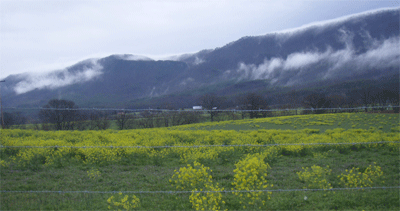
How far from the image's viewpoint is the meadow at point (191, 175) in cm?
522

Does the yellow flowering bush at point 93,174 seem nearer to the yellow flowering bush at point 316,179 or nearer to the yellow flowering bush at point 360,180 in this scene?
the yellow flowering bush at point 316,179

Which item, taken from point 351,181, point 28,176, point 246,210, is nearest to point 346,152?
point 351,181

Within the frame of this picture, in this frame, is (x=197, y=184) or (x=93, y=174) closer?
(x=197, y=184)

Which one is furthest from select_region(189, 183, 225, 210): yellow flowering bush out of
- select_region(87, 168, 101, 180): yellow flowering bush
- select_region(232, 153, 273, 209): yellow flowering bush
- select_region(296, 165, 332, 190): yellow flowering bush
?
select_region(87, 168, 101, 180): yellow flowering bush

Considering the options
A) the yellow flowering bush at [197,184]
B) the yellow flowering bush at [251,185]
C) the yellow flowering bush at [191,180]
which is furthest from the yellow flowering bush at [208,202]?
the yellow flowering bush at [191,180]

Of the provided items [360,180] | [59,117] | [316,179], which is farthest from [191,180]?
[59,117]

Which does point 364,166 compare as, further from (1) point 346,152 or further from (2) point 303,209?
(2) point 303,209

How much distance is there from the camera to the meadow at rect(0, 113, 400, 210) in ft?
17.1

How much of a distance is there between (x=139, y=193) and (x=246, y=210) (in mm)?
2627

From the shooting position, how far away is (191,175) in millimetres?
5953

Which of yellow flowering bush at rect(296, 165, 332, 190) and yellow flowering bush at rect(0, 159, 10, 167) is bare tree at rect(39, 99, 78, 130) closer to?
yellow flowering bush at rect(0, 159, 10, 167)

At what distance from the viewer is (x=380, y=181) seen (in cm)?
631

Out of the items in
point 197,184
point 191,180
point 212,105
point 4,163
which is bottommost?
point 197,184

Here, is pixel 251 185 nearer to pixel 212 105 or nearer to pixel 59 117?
pixel 212 105
